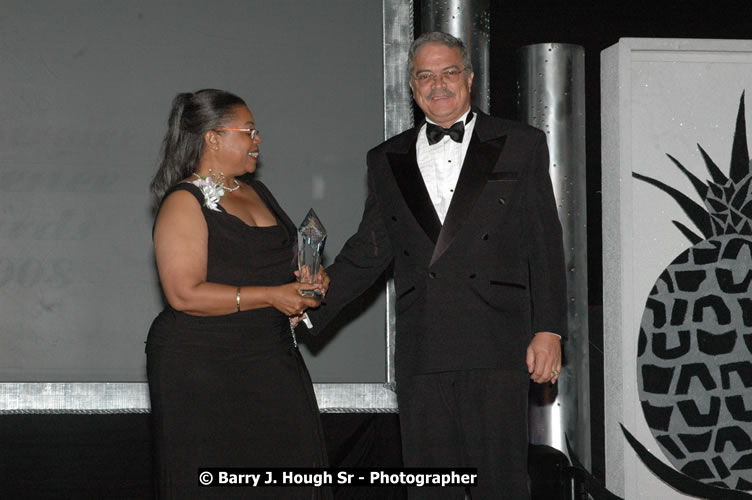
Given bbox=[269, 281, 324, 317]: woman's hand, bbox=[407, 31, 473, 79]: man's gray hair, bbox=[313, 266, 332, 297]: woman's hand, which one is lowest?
bbox=[269, 281, 324, 317]: woman's hand

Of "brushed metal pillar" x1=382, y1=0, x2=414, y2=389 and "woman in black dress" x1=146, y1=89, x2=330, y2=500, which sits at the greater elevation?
Result: "brushed metal pillar" x1=382, y1=0, x2=414, y2=389

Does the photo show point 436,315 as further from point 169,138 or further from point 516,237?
point 169,138

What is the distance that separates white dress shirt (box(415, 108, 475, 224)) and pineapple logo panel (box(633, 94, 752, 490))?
1339 millimetres

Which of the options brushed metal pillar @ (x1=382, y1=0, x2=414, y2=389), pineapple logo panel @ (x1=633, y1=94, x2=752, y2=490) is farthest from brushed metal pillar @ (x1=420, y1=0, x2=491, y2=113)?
pineapple logo panel @ (x1=633, y1=94, x2=752, y2=490)

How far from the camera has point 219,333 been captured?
2709 millimetres

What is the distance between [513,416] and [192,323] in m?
0.99

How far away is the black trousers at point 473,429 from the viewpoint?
2.52m

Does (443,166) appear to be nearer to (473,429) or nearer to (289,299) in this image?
(289,299)

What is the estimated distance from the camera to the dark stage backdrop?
171 inches

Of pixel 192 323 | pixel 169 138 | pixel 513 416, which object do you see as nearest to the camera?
pixel 513 416

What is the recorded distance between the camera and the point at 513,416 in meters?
2.53

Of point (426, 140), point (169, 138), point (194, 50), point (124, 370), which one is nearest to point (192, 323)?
point (169, 138)

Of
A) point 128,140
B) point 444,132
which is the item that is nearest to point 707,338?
point 444,132

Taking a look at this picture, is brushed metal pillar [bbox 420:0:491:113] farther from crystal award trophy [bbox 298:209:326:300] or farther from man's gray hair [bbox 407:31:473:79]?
crystal award trophy [bbox 298:209:326:300]
